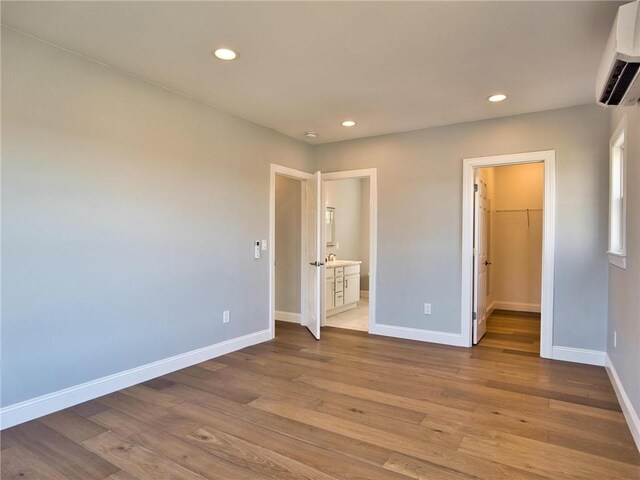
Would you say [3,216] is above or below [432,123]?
below

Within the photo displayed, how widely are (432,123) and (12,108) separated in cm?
381

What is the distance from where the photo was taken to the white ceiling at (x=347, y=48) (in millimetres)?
2205

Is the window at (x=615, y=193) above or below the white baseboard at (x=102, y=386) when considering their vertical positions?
above

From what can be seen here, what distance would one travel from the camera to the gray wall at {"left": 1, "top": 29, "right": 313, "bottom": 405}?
8.12 ft

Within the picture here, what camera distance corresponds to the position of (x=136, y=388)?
3080 mm

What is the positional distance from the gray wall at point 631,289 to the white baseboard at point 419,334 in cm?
152

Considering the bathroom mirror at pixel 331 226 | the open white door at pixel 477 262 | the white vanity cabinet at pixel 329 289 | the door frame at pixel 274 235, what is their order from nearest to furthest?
the open white door at pixel 477 262 → the door frame at pixel 274 235 → the white vanity cabinet at pixel 329 289 → the bathroom mirror at pixel 331 226

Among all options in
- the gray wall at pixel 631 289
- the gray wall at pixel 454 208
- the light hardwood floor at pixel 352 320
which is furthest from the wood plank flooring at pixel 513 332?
the light hardwood floor at pixel 352 320

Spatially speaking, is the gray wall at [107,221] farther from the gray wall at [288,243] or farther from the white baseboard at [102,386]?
the gray wall at [288,243]

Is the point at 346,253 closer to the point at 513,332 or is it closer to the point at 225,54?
the point at 513,332

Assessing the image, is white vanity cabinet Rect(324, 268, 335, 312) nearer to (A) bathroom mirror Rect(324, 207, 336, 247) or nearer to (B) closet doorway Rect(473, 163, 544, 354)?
(A) bathroom mirror Rect(324, 207, 336, 247)

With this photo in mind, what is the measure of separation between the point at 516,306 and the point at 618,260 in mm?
3726

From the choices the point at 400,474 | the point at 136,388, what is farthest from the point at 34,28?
the point at 400,474

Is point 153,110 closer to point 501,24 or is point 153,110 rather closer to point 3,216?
point 3,216
